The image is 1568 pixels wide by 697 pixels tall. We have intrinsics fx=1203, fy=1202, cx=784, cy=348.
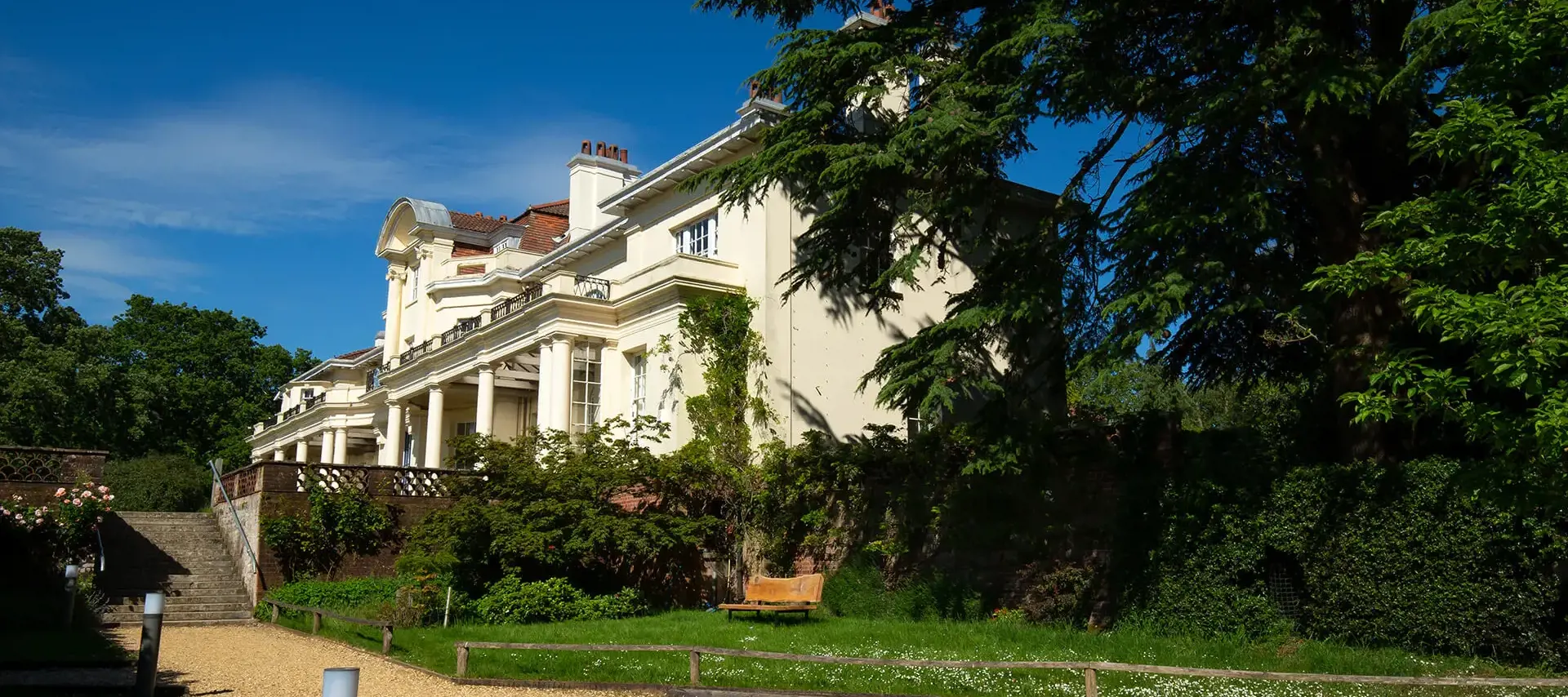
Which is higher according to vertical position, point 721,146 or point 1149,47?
point 721,146

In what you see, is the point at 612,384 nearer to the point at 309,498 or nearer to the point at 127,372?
the point at 309,498

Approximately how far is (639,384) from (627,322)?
1.45 metres

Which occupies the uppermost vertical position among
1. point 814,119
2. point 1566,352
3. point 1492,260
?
point 814,119

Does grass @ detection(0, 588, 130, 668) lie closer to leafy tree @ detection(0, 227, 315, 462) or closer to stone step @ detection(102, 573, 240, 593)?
stone step @ detection(102, 573, 240, 593)

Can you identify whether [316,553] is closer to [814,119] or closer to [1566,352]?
[814,119]

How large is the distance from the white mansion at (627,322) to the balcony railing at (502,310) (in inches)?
2.7

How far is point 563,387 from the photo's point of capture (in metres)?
26.7

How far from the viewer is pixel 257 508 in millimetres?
23156

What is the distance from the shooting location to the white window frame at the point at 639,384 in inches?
1035

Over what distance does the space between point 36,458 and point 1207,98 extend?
21.4 m

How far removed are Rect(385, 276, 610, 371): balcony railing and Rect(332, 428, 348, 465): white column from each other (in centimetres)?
864

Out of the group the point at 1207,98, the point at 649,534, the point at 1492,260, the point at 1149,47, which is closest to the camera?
the point at 1492,260

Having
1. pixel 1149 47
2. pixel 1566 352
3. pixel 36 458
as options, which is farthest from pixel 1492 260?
pixel 36 458

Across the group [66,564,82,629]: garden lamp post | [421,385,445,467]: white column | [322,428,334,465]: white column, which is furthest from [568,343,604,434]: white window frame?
[322,428,334,465]: white column
